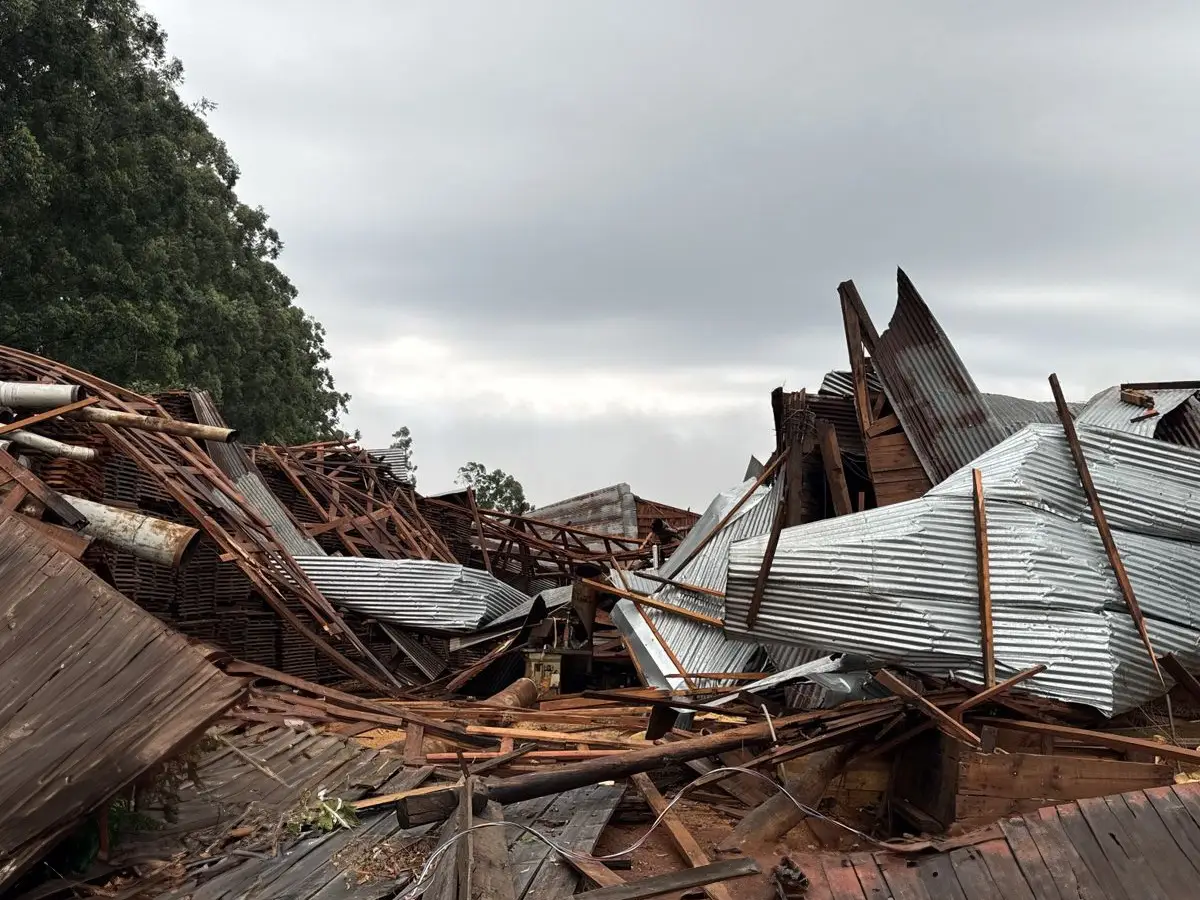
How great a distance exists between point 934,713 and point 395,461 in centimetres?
1259

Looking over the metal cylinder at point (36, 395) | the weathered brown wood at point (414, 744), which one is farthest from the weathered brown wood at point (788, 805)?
the metal cylinder at point (36, 395)

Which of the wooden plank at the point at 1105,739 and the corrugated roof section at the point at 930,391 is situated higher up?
the corrugated roof section at the point at 930,391

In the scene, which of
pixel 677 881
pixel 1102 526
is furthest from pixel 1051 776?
pixel 677 881

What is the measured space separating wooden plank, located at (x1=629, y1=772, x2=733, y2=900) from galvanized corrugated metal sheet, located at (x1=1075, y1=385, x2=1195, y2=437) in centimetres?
492

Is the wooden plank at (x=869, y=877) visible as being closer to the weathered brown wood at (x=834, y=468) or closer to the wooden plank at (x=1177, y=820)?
the wooden plank at (x=1177, y=820)

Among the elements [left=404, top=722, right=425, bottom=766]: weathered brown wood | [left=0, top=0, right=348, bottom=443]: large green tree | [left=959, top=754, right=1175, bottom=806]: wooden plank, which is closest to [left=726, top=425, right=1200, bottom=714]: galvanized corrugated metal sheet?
[left=959, top=754, right=1175, bottom=806]: wooden plank

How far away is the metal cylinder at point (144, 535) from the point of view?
6297 mm

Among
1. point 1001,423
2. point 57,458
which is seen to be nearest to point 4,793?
point 57,458

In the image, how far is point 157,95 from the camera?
20438 mm

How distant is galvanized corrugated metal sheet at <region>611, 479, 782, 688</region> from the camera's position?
8.27 m

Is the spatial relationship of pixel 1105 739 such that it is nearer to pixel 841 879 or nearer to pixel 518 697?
pixel 841 879

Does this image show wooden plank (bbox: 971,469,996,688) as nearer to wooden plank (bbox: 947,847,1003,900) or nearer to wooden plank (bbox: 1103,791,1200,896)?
wooden plank (bbox: 1103,791,1200,896)

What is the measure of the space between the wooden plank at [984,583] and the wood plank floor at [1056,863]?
64.2 inches

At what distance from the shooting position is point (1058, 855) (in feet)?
13.5
